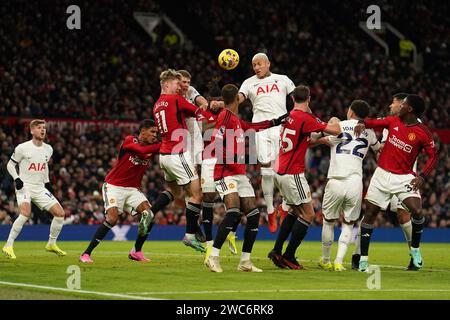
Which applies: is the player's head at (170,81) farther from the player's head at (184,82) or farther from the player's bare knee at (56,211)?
the player's bare knee at (56,211)

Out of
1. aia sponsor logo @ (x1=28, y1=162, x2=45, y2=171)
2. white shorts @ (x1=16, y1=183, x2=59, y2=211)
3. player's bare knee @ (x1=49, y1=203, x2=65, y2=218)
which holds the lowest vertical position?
player's bare knee @ (x1=49, y1=203, x2=65, y2=218)

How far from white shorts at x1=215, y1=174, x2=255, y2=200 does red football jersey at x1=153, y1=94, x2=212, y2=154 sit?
2.14m

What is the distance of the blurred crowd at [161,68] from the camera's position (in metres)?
30.1

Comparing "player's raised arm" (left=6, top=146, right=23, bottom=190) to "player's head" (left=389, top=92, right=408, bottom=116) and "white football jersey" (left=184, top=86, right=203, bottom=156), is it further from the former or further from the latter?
"player's head" (left=389, top=92, right=408, bottom=116)

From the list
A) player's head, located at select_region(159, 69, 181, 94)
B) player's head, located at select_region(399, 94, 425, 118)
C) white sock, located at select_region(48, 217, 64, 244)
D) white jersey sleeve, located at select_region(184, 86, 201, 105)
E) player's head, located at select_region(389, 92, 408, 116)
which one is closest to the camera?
player's head, located at select_region(399, 94, 425, 118)

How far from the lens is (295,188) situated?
1457cm

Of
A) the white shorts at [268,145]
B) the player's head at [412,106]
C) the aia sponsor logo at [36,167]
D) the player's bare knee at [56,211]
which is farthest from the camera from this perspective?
the aia sponsor logo at [36,167]

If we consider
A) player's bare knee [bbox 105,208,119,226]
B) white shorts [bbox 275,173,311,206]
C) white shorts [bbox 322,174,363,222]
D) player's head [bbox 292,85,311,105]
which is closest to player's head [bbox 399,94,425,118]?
white shorts [bbox 322,174,363,222]

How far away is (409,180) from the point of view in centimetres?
1485

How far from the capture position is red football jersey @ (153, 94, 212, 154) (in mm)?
15602

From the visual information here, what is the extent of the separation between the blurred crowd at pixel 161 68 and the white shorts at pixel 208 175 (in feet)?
43.2

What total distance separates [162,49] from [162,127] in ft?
75.5

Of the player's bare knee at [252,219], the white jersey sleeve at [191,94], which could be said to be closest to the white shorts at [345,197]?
the player's bare knee at [252,219]

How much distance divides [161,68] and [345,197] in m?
22.4
